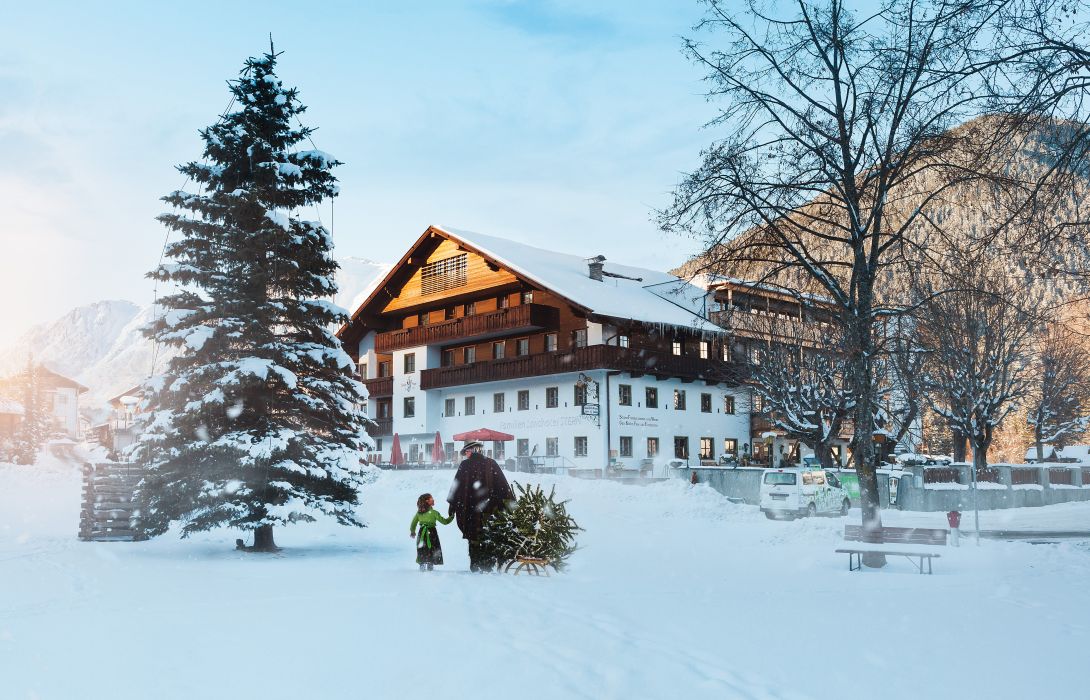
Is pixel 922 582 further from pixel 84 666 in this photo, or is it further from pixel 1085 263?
pixel 84 666

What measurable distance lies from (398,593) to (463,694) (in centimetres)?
570

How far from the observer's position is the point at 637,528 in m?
27.6

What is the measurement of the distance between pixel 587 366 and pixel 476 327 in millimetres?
8411

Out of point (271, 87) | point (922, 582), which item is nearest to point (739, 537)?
point (922, 582)

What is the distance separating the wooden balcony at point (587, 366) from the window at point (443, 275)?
15.6 ft

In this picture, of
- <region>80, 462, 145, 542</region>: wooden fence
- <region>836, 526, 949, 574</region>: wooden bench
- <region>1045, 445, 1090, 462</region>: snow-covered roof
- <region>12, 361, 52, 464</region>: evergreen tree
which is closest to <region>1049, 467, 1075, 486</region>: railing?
<region>1045, 445, 1090, 462</region>: snow-covered roof

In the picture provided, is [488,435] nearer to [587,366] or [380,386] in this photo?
[587,366]

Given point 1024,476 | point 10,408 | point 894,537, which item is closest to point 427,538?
point 894,537

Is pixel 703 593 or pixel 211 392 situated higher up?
pixel 211 392

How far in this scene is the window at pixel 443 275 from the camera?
56031 mm

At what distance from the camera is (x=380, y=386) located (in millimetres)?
61562

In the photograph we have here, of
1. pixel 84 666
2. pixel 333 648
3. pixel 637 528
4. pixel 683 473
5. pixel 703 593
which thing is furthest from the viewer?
pixel 683 473

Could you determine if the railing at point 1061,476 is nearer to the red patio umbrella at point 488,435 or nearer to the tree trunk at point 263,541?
the red patio umbrella at point 488,435

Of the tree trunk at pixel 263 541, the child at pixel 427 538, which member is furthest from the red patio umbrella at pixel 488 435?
the child at pixel 427 538
